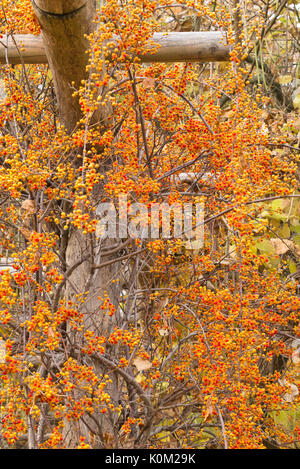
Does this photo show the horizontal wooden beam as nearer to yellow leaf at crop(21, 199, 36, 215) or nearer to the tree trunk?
the tree trunk

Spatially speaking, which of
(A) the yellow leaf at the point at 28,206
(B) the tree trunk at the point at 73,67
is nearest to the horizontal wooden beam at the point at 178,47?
(B) the tree trunk at the point at 73,67

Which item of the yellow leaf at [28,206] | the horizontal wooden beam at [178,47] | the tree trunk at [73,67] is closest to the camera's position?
the yellow leaf at [28,206]

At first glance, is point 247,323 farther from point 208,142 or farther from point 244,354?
point 208,142

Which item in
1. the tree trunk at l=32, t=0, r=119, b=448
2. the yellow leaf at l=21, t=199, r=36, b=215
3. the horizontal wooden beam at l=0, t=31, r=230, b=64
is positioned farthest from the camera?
the horizontal wooden beam at l=0, t=31, r=230, b=64

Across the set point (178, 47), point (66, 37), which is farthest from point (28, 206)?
point (178, 47)

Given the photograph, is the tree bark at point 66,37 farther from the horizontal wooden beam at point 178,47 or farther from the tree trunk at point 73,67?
the horizontal wooden beam at point 178,47

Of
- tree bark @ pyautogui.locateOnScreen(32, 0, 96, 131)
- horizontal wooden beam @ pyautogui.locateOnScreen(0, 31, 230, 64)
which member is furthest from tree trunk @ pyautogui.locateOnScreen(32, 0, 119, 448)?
horizontal wooden beam @ pyautogui.locateOnScreen(0, 31, 230, 64)

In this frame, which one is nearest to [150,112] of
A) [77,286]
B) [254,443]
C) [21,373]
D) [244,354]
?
[77,286]

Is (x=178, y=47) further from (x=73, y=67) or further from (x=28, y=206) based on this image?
(x=28, y=206)

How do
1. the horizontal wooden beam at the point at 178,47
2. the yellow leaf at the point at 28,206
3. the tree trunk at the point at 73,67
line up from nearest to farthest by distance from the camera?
the yellow leaf at the point at 28,206
the tree trunk at the point at 73,67
the horizontal wooden beam at the point at 178,47

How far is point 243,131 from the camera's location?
2.22 meters

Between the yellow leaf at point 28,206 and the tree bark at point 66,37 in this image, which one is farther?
the tree bark at point 66,37

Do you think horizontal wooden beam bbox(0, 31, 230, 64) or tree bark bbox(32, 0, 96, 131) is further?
horizontal wooden beam bbox(0, 31, 230, 64)

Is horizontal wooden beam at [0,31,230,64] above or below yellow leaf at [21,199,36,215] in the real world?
above
